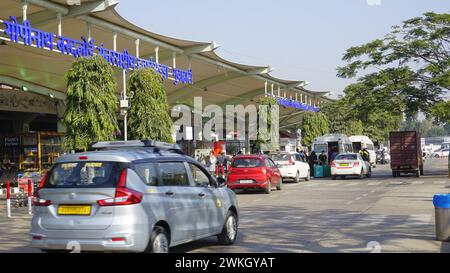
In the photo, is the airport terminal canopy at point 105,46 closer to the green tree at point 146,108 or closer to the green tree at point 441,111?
the green tree at point 146,108

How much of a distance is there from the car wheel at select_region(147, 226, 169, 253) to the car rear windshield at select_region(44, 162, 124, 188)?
914 millimetres

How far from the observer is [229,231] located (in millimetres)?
10891

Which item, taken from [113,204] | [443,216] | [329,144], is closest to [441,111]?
[329,144]

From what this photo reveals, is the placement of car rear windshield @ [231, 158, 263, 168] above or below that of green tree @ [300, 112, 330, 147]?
below

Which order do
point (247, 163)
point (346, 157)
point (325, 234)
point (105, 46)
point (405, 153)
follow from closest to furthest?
point (325, 234), point (247, 163), point (105, 46), point (346, 157), point (405, 153)

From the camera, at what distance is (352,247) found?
1034 cm

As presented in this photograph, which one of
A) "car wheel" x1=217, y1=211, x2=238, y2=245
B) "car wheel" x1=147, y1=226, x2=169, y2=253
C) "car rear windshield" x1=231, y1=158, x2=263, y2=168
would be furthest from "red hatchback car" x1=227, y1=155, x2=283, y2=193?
"car wheel" x1=147, y1=226, x2=169, y2=253

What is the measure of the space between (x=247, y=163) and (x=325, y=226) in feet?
35.6

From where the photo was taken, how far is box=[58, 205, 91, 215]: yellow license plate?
324 inches

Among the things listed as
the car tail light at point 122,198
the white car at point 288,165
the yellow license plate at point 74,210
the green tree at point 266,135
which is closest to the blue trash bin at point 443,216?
the car tail light at point 122,198

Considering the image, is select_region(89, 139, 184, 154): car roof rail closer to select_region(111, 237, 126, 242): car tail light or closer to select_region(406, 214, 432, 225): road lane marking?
select_region(111, 237, 126, 242): car tail light

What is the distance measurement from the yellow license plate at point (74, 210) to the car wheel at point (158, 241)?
0.93m

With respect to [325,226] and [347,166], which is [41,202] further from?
[347,166]
